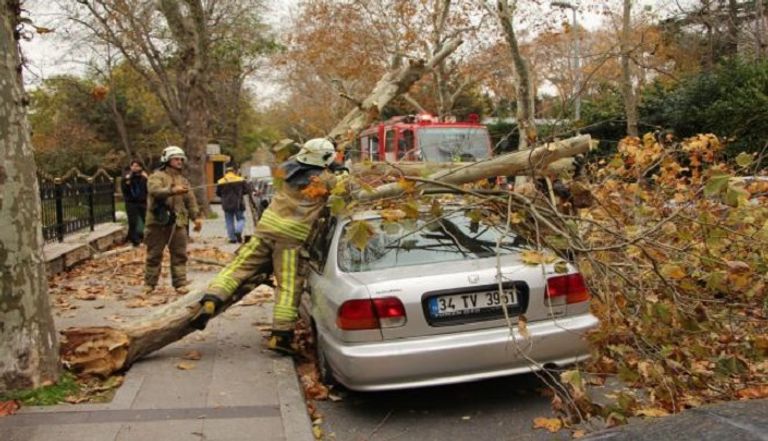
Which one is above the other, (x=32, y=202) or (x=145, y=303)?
(x=32, y=202)

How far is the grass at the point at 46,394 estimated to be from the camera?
4809 mm

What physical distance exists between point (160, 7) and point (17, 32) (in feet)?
58.9

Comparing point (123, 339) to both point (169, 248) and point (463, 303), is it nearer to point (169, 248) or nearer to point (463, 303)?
point (463, 303)

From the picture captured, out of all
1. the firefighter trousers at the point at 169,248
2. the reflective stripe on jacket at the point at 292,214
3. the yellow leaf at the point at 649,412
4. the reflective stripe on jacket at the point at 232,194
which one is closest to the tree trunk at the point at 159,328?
the reflective stripe on jacket at the point at 292,214

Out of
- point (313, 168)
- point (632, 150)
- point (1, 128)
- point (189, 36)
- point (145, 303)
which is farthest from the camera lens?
point (189, 36)

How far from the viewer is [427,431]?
15.5 ft

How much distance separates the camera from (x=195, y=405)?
4949mm

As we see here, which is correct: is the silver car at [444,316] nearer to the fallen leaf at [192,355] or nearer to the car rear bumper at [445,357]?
the car rear bumper at [445,357]

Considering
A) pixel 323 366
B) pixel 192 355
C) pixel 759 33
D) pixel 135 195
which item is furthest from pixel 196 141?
pixel 323 366

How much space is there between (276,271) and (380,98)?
2.73m

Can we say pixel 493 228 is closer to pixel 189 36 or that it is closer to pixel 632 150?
pixel 632 150

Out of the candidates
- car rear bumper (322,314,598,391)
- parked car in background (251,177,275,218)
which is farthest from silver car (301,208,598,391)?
parked car in background (251,177,275,218)

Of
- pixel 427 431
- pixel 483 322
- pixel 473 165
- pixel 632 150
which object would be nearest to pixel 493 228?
pixel 473 165

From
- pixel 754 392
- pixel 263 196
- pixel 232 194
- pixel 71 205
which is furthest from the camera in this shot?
pixel 263 196
